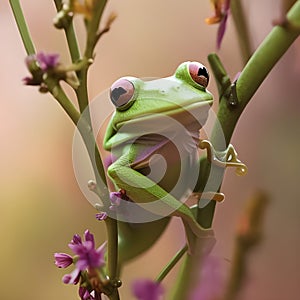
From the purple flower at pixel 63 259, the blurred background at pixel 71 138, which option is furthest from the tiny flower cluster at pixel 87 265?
the blurred background at pixel 71 138

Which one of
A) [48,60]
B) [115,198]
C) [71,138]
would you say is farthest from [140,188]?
[71,138]

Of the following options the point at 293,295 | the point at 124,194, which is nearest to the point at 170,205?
the point at 124,194

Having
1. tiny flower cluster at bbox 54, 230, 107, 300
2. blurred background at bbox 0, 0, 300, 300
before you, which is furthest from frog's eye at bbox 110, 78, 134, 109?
blurred background at bbox 0, 0, 300, 300

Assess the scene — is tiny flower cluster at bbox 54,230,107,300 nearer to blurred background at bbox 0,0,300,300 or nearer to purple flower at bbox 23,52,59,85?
purple flower at bbox 23,52,59,85

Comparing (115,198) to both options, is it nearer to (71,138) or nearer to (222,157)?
(222,157)

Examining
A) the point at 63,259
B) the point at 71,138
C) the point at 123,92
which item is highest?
the point at 123,92

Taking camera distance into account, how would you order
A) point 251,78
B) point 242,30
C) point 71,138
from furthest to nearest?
1. point 71,138
2. point 242,30
3. point 251,78
